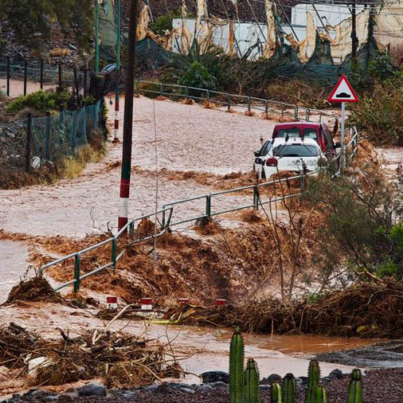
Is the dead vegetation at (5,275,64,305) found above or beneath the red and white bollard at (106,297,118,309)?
above

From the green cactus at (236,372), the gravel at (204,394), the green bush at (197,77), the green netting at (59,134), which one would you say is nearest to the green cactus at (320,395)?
the green cactus at (236,372)

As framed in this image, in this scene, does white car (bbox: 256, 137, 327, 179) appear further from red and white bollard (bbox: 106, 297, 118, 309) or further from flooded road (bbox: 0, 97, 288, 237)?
red and white bollard (bbox: 106, 297, 118, 309)

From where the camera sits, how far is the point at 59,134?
33000 mm

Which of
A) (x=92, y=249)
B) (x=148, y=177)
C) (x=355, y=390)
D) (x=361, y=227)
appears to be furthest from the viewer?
(x=148, y=177)

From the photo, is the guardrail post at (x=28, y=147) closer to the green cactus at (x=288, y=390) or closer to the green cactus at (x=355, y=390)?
the green cactus at (x=288, y=390)

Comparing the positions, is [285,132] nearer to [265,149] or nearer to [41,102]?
[265,149]

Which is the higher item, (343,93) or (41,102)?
(343,93)

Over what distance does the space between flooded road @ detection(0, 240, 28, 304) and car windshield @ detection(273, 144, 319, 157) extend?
970 centimetres

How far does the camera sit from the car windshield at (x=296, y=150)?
101 ft

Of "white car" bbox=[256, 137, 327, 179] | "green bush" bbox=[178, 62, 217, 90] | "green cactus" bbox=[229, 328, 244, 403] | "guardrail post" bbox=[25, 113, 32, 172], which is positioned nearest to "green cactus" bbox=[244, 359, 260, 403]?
"green cactus" bbox=[229, 328, 244, 403]

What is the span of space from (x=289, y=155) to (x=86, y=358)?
18835 mm

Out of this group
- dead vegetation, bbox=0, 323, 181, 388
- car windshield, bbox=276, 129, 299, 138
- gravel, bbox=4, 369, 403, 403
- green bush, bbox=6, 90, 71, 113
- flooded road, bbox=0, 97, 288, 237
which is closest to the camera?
gravel, bbox=4, 369, 403, 403

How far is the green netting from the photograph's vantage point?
104 feet

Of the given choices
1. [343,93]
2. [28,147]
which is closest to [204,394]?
[343,93]
